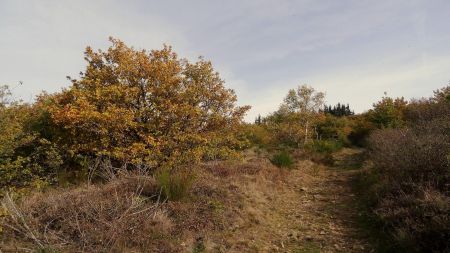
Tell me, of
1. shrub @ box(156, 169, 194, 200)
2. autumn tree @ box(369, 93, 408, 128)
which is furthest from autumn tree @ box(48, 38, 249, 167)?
autumn tree @ box(369, 93, 408, 128)

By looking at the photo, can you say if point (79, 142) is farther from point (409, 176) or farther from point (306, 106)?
point (306, 106)

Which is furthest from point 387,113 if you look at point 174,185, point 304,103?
point 174,185

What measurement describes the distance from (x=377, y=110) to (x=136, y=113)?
17.6 meters

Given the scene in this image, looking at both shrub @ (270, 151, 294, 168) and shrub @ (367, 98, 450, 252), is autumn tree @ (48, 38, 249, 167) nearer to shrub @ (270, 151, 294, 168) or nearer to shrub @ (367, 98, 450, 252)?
shrub @ (270, 151, 294, 168)

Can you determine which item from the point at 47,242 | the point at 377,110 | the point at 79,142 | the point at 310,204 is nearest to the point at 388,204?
the point at 310,204

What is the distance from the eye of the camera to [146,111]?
10188 millimetres

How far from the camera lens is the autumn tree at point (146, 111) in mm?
9320

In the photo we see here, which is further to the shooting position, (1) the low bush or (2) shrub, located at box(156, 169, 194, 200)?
(2) shrub, located at box(156, 169, 194, 200)

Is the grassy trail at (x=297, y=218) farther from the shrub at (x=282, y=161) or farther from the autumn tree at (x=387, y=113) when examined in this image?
the autumn tree at (x=387, y=113)

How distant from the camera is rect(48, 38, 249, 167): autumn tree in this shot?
932cm

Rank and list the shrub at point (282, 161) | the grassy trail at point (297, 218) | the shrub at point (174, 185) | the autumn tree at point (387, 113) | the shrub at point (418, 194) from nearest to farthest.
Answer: the shrub at point (418, 194)
the grassy trail at point (297, 218)
the shrub at point (174, 185)
the shrub at point (282, 161)
the autumn tree at point (387, 113)

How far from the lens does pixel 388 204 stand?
6.55 meters

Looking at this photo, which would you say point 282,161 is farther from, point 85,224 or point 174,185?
point 85,224

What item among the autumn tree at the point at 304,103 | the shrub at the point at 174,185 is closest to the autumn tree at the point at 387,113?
the autumn tree at the point at 304,103
